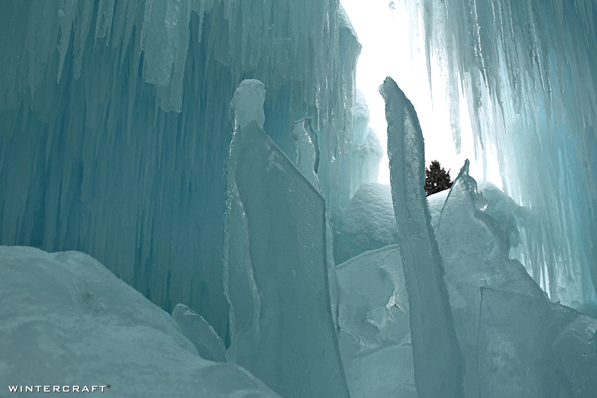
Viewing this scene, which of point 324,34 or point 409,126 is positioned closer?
point 409,126

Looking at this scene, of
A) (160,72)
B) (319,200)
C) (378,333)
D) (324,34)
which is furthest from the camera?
(324,34)

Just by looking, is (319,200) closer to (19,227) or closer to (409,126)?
(409,126)

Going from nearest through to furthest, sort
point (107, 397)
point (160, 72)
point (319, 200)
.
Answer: point (107, 397) < point (319, 200) < point (160, 72)

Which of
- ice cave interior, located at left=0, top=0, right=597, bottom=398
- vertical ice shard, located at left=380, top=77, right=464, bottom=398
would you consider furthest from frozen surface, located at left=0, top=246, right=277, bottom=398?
vertical ice shard, located at left=380, top=77, right=464, bottom=398

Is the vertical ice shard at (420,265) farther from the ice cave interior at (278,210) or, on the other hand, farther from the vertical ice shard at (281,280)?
the vertical ice shard at (281,280)

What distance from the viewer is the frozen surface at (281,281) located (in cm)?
170

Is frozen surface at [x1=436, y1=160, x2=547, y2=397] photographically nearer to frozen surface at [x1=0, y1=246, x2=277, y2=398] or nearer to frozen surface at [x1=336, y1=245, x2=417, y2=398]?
frozen surface at [x1=336, y1=245, x2=417, y2=398]

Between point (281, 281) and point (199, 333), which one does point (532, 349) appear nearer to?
point (281, 281)

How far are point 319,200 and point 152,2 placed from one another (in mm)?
3798

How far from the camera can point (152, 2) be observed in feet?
15.0

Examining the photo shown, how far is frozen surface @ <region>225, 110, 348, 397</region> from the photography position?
1.70 metres

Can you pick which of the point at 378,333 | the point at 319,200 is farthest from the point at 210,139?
the point at 319,200

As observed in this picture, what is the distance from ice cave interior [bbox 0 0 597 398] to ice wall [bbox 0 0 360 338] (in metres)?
0.02

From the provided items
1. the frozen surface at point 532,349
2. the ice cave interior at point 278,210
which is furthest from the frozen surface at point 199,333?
the frozen surface at point 532,349
